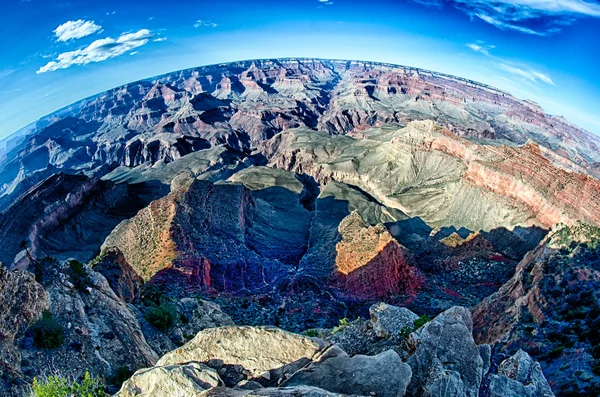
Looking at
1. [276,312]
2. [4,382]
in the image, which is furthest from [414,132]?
[4,382]

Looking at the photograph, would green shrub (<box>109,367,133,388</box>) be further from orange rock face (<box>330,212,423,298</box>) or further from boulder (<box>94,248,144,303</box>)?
orange rock face (<box>330,212,423,298</box>)

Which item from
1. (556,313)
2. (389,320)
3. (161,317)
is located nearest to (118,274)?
(161,317)

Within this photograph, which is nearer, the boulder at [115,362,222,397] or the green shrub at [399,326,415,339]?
the boulder at [115,362,222,397]

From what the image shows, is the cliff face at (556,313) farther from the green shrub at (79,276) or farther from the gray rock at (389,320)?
the green shrub at (79,276)

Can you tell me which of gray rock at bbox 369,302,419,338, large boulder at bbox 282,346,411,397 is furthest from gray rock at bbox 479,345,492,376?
large boulder at bbox 282,346,411,397

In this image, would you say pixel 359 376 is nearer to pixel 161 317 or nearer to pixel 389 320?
pixel 389 320

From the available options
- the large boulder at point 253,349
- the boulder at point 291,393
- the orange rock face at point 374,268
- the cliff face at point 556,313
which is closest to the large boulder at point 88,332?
the large boulder at point 253,349
